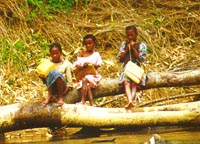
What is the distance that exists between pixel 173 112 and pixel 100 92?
43.2 inches

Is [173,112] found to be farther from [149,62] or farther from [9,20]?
[9,20]

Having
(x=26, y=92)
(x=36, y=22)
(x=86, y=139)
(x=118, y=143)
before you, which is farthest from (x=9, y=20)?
(x=118, y=143)

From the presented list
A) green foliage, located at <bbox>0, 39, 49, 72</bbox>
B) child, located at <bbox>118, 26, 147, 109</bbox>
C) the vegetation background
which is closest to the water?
child, located at <bbox>118, 26, 147, 109</bbox>

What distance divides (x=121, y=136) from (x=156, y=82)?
3.39ft

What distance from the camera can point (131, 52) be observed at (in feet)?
22.8

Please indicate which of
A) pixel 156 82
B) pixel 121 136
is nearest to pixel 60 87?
pixel 121 136

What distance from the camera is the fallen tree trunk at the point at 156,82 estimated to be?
672 centimetres

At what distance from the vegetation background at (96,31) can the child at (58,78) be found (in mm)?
2134

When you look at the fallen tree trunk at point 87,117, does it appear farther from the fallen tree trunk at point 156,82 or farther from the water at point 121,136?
the fallen tree trunk at point 156,82

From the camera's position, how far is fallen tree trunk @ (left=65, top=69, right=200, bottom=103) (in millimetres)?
6719

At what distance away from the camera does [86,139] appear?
596 cm

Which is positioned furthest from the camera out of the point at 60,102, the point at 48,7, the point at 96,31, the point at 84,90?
the point at 48,7

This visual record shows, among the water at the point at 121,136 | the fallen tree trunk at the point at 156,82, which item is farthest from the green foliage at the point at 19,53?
the fallen tree trunk at the point at 156,82

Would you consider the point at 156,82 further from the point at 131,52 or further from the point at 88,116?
the point at 88,116
